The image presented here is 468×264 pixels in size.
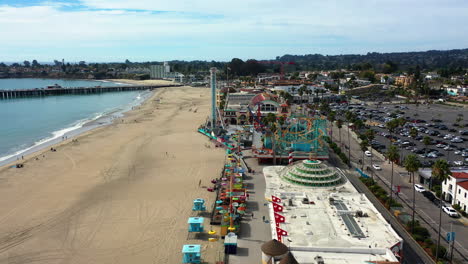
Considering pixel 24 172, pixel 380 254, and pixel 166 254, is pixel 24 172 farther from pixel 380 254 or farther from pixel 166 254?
pixel 380 254

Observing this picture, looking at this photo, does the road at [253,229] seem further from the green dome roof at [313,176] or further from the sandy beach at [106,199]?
the green dome roof at [313,176]

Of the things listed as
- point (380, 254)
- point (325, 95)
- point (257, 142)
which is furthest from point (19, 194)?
point (325, 95)

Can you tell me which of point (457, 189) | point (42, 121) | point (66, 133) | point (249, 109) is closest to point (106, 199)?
point (457, 189)

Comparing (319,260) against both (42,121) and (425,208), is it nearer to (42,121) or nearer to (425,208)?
(425,208)

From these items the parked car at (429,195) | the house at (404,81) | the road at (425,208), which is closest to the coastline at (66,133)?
the road at (425,208)

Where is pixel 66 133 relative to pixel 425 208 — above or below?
above

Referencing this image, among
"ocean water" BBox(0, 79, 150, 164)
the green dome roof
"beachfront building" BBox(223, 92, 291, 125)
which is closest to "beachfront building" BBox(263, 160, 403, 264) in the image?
the green dome roof
